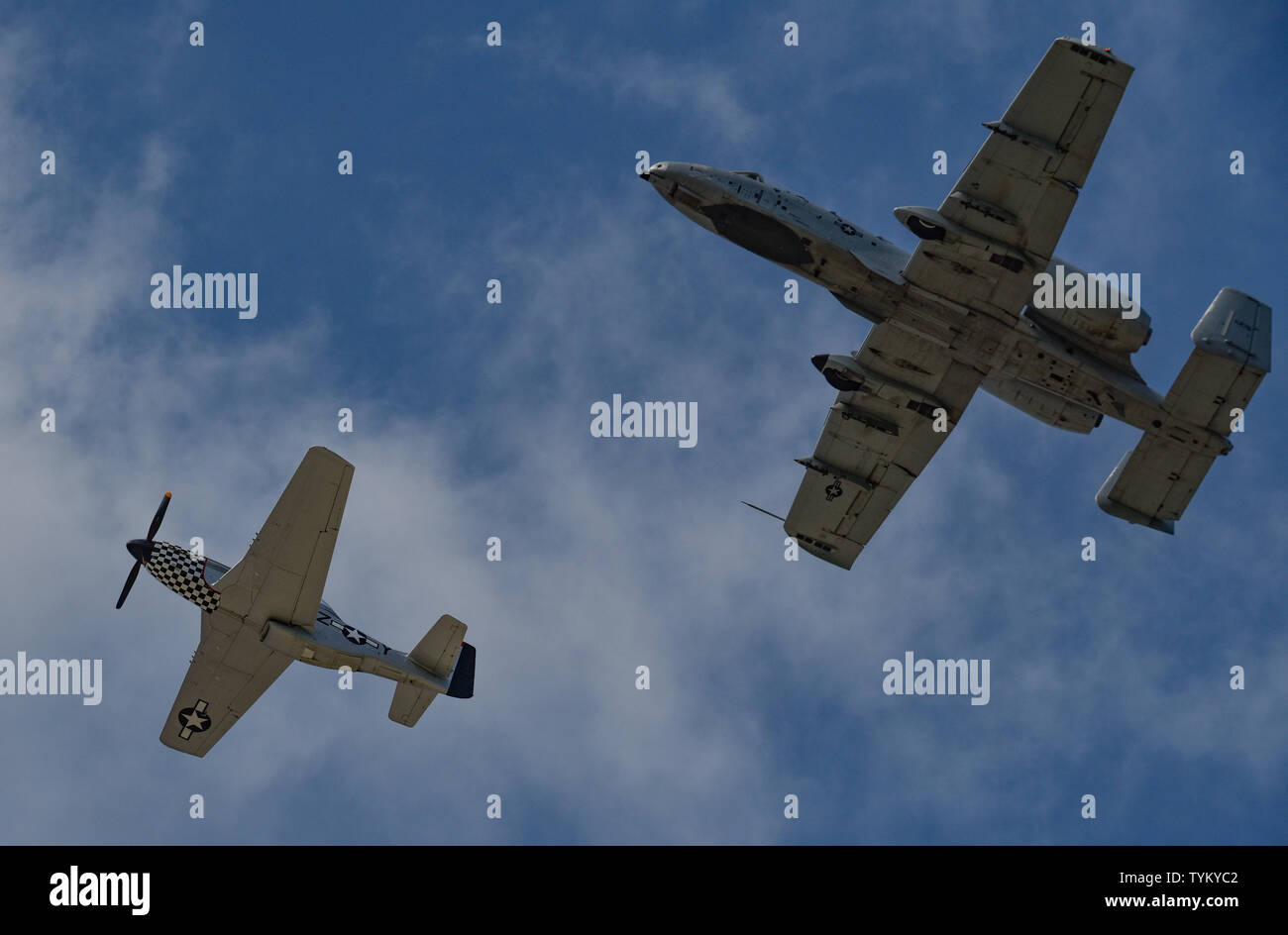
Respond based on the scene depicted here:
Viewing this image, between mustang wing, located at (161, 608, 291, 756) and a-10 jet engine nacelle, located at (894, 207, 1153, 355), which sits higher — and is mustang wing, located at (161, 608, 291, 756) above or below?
below

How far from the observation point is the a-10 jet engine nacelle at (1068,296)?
128 feet

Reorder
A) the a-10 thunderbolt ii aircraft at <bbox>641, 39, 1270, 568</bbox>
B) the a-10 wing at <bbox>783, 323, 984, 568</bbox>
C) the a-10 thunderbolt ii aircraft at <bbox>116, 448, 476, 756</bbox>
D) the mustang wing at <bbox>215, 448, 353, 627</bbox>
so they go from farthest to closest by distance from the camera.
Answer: the a-10 wing at <bbox>783, 323, 984, 568</bbox> → the a-10 thunderbolt ii aircraft at <bbox>116, 448, 476, 756</bbox> → the mustang wing at <bbox>215, 448, 353, 627</bbox> → the a-10 thunderbolt ii aircraft at <bbox>641, 39, 1270, 568</bbox>

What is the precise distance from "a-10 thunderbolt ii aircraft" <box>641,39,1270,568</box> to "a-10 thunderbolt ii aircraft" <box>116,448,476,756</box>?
43.4ft

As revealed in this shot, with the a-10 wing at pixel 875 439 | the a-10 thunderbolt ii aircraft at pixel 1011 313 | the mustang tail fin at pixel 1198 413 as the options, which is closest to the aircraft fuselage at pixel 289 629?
the a-10 wing at pixel 875 439

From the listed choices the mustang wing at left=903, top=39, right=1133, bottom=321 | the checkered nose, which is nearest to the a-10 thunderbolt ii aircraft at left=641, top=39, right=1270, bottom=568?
the mustang wing at left=903, top=39, right=1133, bottom=321

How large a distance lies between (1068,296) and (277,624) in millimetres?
24584

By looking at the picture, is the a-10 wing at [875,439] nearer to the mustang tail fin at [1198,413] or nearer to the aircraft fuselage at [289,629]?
the mustang tail fin at [1198,413]

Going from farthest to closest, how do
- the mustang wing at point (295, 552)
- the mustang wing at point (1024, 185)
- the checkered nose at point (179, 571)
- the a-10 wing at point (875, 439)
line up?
the checkered nose at point (179, 571) < the a-10 wing at point (875, 439) < the mustang wing at point (295, 552) < the mustang wing at point (1024, 185)

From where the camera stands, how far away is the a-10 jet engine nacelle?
128 feet

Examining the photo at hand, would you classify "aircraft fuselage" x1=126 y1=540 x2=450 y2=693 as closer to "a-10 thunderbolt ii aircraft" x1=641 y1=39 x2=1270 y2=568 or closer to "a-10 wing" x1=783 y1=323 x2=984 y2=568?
"a-10 wing" x1=783 y1=323 x2=984 y2=568

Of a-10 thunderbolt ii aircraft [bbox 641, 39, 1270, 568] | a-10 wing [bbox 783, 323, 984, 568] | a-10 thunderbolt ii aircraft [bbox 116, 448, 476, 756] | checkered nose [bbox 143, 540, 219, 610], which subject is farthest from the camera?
checkered nose [bbox 143, 540, 219, 610]

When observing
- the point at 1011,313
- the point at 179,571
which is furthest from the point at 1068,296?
the point at 179,571

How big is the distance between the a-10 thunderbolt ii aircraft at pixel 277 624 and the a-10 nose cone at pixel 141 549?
3cm

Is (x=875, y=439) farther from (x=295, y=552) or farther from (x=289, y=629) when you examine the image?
(x=289, y=629)
